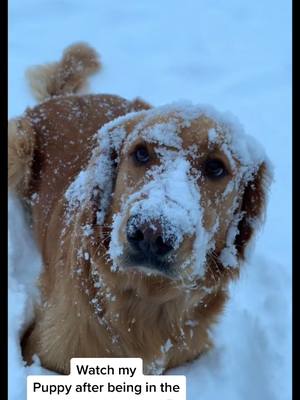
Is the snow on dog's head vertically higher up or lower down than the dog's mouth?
higher up

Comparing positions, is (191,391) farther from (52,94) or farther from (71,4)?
(71,4)

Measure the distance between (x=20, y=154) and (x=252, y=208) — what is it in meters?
1.88

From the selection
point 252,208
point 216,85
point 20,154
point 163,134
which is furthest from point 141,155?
point 216,85

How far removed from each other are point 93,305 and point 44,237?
97 cm

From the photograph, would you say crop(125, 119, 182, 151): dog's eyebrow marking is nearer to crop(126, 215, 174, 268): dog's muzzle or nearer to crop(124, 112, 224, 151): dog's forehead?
crop(124, 112, 224, 151): dog's forehead

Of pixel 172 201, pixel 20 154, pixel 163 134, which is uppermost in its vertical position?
pixel 20 154

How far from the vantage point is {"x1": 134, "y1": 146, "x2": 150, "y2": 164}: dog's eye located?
2.66 meters

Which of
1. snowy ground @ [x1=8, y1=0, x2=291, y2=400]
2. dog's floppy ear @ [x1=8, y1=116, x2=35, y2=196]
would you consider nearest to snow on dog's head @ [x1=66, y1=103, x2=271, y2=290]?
snowy ground @ [x1=8, y1=0, x2=291, y2=400]

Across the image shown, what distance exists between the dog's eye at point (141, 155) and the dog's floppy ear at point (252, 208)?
0.62m

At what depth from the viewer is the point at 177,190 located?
238 cm

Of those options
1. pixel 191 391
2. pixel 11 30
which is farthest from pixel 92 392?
pixel 11 30

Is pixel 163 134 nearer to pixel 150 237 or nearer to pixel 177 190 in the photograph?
pixel 177 190

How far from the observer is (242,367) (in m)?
3.25

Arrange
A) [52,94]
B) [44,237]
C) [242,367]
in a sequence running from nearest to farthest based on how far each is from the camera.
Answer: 1. [242,367]
2. [44,237]
3. [52,94]
